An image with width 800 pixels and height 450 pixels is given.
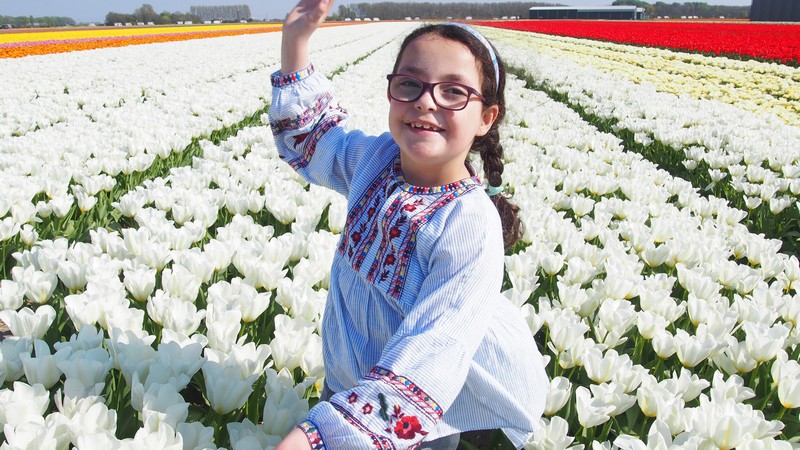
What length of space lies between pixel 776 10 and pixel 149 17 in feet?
190

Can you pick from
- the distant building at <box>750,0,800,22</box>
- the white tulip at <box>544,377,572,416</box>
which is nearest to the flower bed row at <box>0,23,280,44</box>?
the white tulip at <box>544,377,572,416</box>

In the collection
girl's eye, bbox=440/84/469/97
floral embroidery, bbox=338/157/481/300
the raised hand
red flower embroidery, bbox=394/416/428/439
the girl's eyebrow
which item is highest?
the raised hand

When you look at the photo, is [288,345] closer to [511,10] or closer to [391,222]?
[391,222]

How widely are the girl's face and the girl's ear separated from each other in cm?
13

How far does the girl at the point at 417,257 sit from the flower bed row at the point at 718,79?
8.55 m

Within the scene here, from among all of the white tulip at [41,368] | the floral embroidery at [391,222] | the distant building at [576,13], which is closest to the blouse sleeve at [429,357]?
the floral embroidery at [391,222]

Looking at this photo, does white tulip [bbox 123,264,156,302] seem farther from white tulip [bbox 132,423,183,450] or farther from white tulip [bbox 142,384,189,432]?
white tulip [bbox 132,423,183,450]

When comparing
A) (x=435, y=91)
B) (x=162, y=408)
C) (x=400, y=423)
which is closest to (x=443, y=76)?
(x=435, y=91)

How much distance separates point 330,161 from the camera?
1.93 m

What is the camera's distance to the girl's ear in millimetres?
1737

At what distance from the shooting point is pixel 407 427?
123cm

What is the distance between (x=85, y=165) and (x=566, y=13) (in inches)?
2922

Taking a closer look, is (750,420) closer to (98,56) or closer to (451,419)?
(451,419)

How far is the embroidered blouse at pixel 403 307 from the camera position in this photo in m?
1.24
